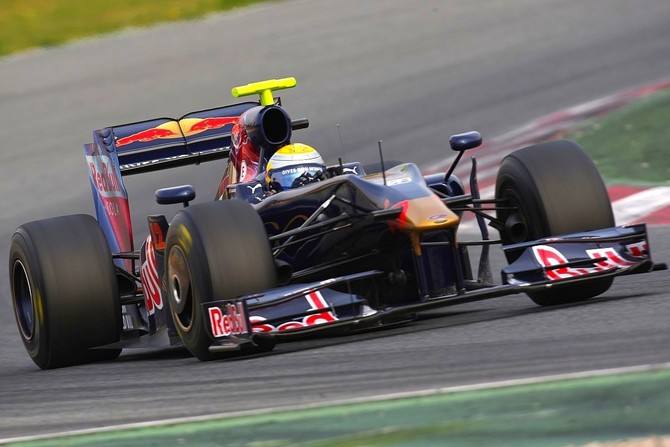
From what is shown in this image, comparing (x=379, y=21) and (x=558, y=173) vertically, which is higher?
(x=379, y=21)

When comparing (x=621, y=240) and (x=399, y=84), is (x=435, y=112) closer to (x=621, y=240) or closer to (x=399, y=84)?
(x=399, y=84)

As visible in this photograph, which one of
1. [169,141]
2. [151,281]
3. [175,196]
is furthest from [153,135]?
[175,196]

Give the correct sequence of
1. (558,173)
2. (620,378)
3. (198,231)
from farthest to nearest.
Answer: (558,173), (198,231), (620,378)

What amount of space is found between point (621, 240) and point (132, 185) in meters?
8.19

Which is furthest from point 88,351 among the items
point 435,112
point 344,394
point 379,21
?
point 379,21

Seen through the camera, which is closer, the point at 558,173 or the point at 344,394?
the point at 344,394

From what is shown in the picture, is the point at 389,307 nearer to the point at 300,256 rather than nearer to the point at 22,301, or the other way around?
the point at 300,256

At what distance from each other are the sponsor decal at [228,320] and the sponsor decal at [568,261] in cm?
149

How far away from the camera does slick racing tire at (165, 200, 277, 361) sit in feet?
→ 23.0

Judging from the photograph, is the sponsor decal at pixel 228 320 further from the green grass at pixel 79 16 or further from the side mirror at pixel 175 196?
the green grass at pixel 79 16

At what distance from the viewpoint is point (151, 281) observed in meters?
8.51

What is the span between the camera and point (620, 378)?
478 centimetres

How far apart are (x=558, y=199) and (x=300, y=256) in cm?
138

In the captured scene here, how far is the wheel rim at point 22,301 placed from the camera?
892 cm
